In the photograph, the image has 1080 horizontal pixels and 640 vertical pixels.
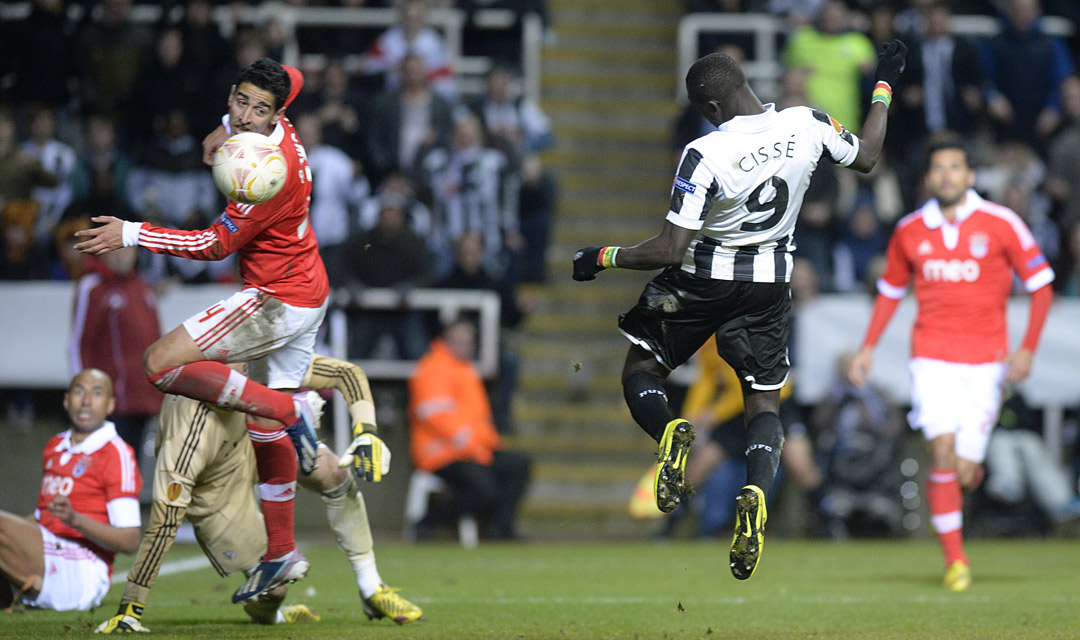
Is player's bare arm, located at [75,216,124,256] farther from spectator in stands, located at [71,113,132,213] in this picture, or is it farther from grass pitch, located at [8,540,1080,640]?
spectator in stands, located at [71,113,132,213]

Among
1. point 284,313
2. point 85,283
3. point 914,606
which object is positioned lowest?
point 914,606

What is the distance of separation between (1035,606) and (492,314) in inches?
241

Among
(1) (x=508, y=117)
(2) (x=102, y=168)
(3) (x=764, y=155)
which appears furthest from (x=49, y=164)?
(3) (x=764, y=155)

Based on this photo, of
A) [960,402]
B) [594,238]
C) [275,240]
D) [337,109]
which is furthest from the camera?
[594,238]

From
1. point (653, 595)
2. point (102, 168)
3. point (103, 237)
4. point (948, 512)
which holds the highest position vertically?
point (103, 237)

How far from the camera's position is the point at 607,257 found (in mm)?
5895

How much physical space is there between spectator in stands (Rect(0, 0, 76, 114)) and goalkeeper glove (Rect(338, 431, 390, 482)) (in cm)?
895

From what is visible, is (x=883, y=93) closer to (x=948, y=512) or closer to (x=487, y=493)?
(x=948, y=512)

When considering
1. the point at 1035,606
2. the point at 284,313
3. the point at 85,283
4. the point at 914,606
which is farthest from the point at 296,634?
the point at 85,283

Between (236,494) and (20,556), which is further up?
(236,494)

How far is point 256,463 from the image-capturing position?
6398 mm

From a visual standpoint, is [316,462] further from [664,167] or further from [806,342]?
[664,167]

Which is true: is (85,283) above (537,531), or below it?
above

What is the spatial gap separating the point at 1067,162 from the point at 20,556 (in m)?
9.91
